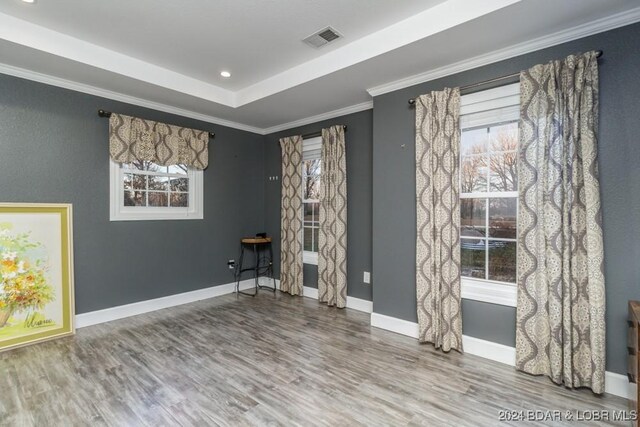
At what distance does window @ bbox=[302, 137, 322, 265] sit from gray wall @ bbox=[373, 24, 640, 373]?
4.18ft

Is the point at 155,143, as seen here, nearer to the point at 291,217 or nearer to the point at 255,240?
the point at 255,240

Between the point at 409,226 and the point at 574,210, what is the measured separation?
1335 millimetres

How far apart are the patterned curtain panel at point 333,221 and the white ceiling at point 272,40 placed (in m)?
0.71

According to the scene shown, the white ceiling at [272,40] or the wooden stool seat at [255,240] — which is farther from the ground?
the white ceiling at [272,40]

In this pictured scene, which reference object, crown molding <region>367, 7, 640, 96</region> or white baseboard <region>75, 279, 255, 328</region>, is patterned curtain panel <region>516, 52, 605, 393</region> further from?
white baseboard <region>75, 279, 255, 328</region>

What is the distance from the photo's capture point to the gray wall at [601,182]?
2.13 metres

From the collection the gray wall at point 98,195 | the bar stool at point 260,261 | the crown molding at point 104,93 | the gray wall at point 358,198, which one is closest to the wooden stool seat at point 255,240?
the bar stool at point 260,261

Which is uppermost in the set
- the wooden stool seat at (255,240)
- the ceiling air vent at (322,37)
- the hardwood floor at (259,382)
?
the ceiling air vent at (322,37)

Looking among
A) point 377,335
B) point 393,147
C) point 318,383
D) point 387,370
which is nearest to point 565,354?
point 387,370

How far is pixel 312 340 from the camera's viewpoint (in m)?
3.06

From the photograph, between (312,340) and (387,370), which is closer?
(387,370)

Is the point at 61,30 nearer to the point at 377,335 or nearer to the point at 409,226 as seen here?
the point at 409,226

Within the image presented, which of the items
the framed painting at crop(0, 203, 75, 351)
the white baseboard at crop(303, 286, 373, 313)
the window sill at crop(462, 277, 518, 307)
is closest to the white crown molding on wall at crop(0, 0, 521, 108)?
the framed painting at crop(0, 203, 75, 351)

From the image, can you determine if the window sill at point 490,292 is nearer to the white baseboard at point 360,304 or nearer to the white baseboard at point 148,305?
the white baseboard at point 360,304
